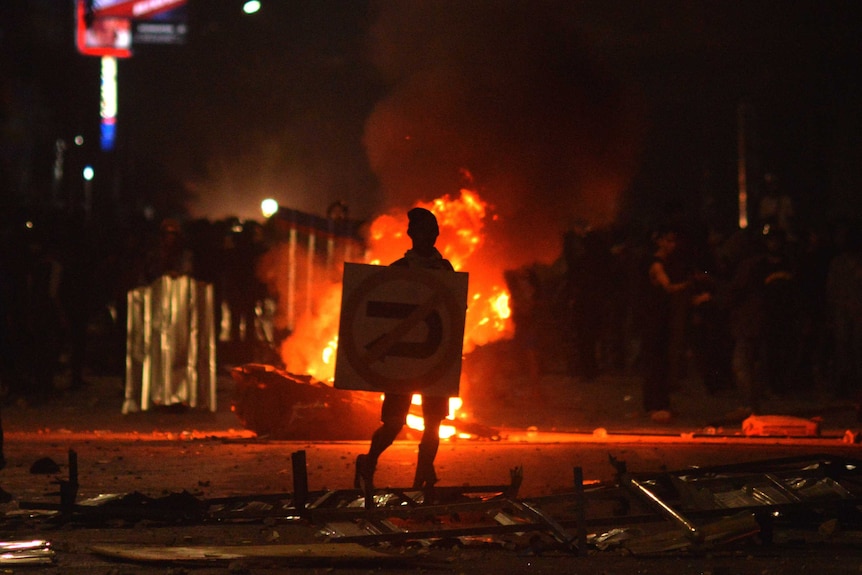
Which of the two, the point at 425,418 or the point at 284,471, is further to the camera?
the point at 284,471

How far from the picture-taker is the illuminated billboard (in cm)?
3609

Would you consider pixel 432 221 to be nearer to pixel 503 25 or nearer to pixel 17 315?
pixel 503 25

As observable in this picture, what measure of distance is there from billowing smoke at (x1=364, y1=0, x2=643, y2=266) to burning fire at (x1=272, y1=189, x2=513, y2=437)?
53cm

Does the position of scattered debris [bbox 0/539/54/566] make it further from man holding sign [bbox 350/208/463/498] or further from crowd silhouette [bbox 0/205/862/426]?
crowd silhouette [bbox 0/205/862/426]

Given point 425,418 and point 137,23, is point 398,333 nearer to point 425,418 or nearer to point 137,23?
point 425,418

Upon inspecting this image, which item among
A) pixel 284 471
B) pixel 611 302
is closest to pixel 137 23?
pixel 611 302

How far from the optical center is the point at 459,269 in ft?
44.1

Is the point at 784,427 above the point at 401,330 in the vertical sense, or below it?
below

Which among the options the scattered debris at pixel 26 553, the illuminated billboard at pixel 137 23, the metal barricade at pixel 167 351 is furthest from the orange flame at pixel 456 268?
the illuminated billboard at pixel 137 23

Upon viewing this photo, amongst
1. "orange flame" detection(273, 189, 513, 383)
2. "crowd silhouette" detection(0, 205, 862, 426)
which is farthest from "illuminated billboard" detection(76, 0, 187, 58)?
"orange flame" detection(273, 189, 513, 383)

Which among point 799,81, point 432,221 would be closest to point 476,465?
point 432,221

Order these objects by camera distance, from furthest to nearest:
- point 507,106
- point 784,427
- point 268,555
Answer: point 507,106, point 784,427, point 268,555

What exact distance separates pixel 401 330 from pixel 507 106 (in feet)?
25.6

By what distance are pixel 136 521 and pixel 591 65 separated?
9.22 metres
